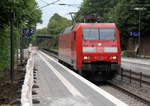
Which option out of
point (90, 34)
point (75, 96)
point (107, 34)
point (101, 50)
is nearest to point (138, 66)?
point (107, 34)

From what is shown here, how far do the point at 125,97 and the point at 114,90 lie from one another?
3.05 metres

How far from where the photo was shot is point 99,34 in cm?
2411

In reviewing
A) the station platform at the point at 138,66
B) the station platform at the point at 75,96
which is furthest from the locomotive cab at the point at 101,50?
the station platform at the point at 75,96

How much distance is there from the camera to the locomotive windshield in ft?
78.3

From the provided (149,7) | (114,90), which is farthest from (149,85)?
(149,7)

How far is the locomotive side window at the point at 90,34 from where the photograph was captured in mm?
23859

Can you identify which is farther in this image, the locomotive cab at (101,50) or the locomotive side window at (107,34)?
the locomotive side window at (107,34)

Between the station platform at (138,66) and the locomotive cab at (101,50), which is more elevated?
the locomotive cab at (101,50)

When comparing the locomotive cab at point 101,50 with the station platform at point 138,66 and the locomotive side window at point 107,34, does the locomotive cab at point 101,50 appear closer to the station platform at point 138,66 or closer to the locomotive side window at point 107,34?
the locomotive side window at point 107,34

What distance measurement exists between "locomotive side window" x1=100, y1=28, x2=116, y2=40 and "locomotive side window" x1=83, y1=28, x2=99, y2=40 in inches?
11.3

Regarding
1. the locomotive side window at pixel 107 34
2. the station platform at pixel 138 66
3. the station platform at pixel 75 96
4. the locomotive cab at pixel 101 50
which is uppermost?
the locomotive side window at pixel 107 34

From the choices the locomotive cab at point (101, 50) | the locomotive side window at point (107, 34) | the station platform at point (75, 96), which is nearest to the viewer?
the station platform at point (75, 96)

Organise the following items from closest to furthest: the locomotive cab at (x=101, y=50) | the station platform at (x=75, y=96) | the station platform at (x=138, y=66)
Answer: the station platform at (x=75, y=96) → the locomotive cab at (x=101, y=50) → the station platform at (x=138, y=66)

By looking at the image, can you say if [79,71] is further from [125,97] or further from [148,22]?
[148,22]
